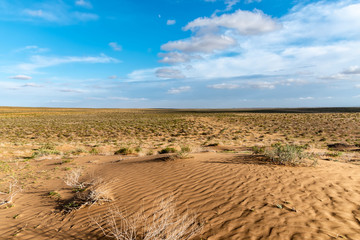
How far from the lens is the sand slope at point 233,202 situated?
4.05 metres

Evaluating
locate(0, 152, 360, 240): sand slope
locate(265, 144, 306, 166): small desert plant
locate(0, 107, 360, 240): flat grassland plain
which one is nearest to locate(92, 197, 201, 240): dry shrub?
locate(0, 107, 360, 240): flat grassland plain

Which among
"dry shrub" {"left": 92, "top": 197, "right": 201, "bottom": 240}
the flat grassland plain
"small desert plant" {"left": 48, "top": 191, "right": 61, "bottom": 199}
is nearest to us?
"dry shrub" {"left": 92, "top": 197, "right": 201, "bottom": 240}

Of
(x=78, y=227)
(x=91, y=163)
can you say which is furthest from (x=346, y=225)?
(x=91, y=163)

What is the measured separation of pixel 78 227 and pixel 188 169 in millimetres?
4282

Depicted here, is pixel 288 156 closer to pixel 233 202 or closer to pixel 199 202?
pixel 233 202

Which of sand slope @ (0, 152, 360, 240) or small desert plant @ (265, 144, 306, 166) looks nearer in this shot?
sand slope @ (0, 152, 360, 240)

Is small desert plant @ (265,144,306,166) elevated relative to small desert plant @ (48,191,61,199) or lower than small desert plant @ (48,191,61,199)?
elevated

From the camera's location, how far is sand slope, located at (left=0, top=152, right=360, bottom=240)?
4055 mm

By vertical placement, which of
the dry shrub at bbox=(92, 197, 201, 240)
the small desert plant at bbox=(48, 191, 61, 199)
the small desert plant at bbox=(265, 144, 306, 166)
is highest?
the small desert plant at bbox=(265, 144, 306, 166)

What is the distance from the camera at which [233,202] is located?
5023 mm

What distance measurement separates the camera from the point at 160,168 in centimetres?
845

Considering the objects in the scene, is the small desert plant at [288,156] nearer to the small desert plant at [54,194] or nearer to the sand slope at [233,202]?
the sand slope at [233,202]

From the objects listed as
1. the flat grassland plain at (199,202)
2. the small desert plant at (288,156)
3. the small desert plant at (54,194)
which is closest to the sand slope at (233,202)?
the flat grassland plain at (199,202)

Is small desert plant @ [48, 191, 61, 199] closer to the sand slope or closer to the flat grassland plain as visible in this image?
the flat grassland plain
